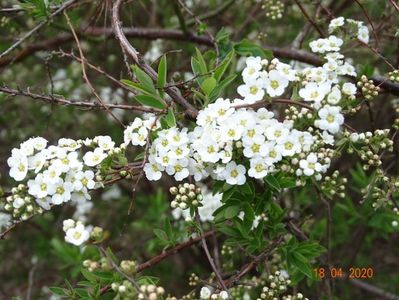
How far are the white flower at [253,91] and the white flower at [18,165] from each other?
109 cm

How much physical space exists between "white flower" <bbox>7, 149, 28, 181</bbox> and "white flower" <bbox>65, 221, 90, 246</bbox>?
1.32ft

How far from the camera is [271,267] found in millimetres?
3383

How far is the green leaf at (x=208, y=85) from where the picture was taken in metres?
2.47

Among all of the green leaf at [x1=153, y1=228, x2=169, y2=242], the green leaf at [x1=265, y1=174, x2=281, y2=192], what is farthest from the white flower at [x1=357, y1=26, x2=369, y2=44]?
the green leaf at [x1=153, y1=228, x2=169, y2=242]

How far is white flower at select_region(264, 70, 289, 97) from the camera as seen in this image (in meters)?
2.43

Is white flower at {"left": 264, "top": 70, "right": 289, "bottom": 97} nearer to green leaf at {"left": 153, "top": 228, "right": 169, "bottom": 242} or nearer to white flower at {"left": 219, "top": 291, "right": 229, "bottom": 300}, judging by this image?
white flower at {"left": 219, "top": 291, "right": 229, "bottom": 300}

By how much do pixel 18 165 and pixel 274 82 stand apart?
132 centimetres

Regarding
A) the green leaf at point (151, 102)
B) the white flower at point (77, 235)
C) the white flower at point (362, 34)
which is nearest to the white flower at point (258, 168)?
the green leaf at point (151, 102)

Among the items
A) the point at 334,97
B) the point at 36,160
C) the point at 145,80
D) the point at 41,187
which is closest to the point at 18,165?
the point at 36,160

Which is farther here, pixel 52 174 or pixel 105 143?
pixel 105 143

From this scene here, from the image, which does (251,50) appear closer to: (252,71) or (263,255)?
(252,71)

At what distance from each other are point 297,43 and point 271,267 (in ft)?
6.49
